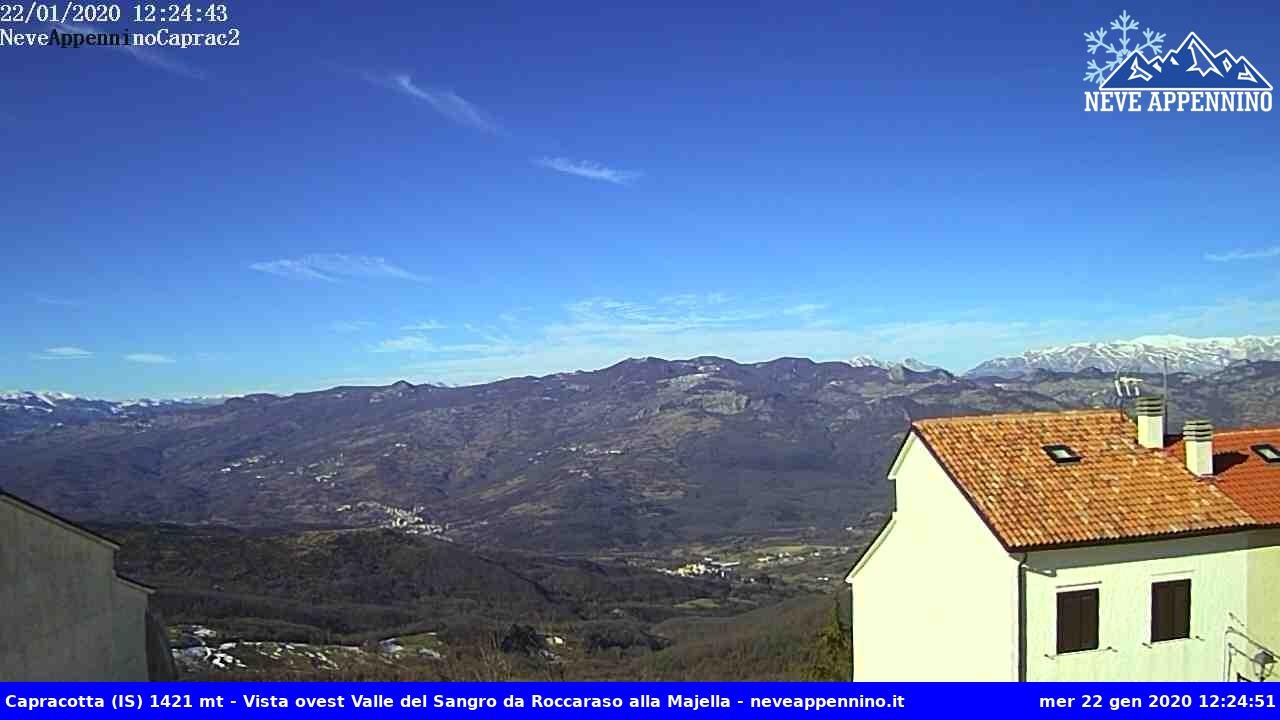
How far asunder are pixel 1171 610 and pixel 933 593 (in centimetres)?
414

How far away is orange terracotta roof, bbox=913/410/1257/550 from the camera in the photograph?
17141 mm

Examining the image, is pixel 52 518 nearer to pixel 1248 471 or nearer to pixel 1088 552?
pixel 1088 552

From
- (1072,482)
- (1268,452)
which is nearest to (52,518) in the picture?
(1072,482)

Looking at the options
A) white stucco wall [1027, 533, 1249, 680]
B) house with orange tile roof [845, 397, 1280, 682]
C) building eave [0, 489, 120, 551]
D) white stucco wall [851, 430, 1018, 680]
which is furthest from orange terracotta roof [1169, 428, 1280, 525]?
building eave [0, 489, 120, 551]

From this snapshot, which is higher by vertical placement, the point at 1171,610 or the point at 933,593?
the point at 1171,610

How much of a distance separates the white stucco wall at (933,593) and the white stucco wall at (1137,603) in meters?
0.55

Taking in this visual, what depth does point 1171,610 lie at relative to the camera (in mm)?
17344

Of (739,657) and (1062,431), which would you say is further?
(739,657)

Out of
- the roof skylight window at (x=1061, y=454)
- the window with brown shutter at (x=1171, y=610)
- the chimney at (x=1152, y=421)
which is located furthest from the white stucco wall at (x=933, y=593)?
the chimney at (x=1152, y=421)

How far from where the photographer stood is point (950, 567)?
18.8m
